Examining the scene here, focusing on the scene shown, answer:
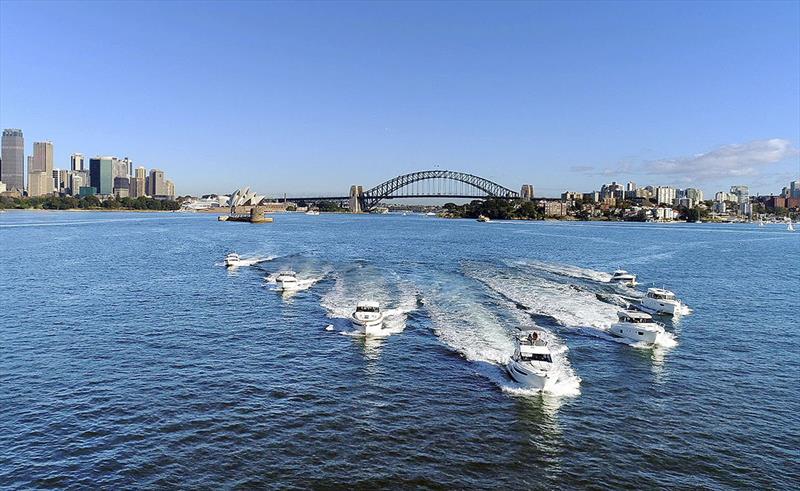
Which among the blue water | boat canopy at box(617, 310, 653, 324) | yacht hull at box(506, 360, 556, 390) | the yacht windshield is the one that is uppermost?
boat canopy at box(617, 310, 653, 324)

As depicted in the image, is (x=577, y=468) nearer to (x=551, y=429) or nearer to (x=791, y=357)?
(x=551, y=429)

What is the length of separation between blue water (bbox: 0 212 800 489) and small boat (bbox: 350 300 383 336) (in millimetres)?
1021

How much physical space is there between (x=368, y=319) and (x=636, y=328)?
1602 cm

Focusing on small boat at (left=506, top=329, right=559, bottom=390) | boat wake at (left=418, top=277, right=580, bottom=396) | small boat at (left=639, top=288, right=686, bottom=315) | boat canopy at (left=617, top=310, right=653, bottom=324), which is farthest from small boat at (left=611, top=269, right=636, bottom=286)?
small boat at (left=506, top=329, right=559, bottom=390)

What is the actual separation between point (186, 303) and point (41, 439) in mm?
24769

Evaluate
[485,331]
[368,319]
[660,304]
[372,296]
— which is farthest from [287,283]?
[660,304]

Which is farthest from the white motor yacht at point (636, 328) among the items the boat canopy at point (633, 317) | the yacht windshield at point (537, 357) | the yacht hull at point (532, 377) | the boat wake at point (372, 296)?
the boat wake at point (372, 296)

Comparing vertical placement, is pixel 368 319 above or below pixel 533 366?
above

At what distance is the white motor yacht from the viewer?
32594 millimetres

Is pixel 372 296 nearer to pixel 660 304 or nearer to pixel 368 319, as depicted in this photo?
pixel 368 319

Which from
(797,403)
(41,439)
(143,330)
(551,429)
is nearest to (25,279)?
(143,330)

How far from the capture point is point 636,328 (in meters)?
32.9

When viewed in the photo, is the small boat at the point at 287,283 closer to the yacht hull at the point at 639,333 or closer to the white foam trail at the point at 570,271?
the yacht hull at the point at 639,333

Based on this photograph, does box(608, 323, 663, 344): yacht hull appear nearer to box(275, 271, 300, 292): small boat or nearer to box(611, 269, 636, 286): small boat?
box(611, 269, 636, 286): small boat
